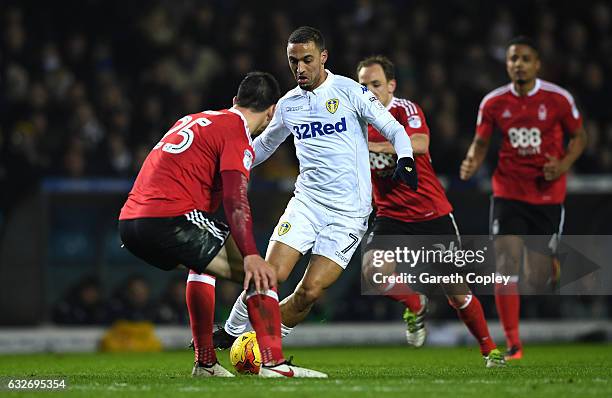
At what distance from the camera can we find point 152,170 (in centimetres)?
718

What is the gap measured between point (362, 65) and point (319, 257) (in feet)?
7.54

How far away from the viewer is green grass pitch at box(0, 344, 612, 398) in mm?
6309

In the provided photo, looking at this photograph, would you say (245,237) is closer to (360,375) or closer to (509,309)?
(360,375)

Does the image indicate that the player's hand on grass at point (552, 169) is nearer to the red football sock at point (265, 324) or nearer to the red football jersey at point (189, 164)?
the red football jersey at point (189, 164)

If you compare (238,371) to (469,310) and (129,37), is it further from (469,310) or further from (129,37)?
(129,37)

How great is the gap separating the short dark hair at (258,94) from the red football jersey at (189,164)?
11 cm

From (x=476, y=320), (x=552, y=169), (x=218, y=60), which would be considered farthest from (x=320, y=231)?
(x=218, y=60)

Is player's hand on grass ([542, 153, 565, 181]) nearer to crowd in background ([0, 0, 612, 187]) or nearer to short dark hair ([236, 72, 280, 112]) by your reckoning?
short dark hair ([236, 72, 280, 112])

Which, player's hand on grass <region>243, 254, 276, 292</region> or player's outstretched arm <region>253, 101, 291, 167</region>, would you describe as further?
player's outstretched arm <region>253, 101, 291, 167</region>

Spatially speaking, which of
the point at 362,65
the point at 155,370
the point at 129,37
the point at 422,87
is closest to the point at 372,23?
the point at 422,87

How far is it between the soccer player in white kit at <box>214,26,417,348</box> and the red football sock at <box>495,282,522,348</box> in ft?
7.89

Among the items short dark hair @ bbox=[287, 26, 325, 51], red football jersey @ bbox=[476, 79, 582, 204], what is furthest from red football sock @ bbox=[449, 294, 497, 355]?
short dark hair @ bbox=[287, 26, 325, 51]

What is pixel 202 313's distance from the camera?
7504 millimetres

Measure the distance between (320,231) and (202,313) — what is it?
3.42ft
